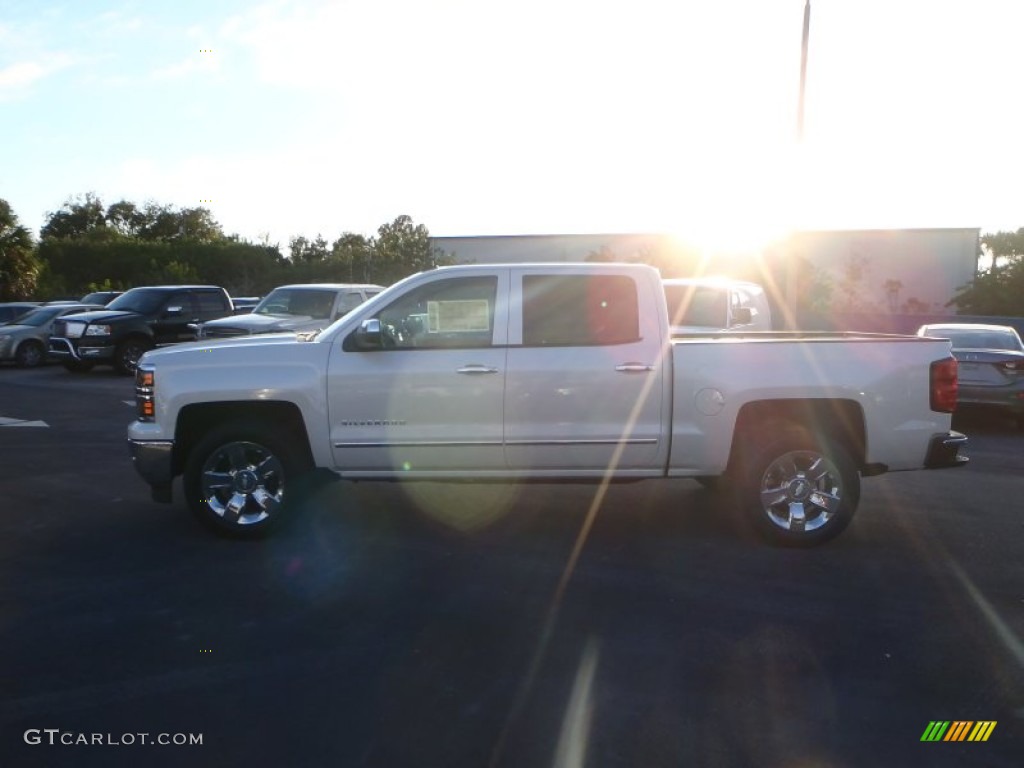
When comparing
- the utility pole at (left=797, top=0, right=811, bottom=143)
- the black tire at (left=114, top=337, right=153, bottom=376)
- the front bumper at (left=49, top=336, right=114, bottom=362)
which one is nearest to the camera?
the utility pole at (left=797, top=0, right=811, bottom=143)

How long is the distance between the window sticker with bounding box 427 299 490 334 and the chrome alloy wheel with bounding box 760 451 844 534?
228 centimetres

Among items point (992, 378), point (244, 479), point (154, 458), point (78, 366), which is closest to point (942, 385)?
point (244, 479)

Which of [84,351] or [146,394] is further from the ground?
[146,394]

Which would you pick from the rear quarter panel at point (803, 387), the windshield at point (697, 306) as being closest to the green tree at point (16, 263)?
the windshield at point (697, 306)

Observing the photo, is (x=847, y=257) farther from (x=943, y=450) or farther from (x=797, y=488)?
(x=797, y=488)

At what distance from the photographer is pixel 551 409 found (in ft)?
23.5

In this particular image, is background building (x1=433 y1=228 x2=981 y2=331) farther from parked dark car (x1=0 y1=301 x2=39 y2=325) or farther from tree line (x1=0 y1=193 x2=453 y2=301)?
parked dark car (x1=0 y1=301 x2=39 y2=325)

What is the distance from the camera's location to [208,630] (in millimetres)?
5480

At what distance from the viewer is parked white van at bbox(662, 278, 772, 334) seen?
13836 mm

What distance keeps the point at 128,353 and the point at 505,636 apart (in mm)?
17322

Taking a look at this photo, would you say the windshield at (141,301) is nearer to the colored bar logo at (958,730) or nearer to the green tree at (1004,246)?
the colored bar logo at (958,730)

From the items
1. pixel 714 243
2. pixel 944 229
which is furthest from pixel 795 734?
pixel 944 229

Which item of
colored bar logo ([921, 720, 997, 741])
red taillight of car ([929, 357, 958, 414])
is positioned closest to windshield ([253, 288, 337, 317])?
red taillight of car ([929, 357, 958, 414])

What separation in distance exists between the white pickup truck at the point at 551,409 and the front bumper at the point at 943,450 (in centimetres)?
1
